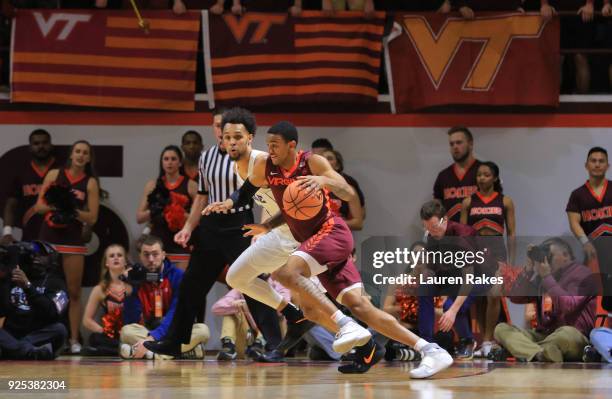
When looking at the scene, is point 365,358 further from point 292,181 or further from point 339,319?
point 292,181

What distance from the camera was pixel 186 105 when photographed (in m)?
10.8

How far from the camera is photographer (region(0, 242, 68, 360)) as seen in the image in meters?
8.77

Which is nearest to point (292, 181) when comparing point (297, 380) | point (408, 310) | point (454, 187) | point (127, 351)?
point (297, 380)

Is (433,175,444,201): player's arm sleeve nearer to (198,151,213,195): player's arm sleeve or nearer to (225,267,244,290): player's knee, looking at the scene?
(198,151,213,195): player's arm sleeve

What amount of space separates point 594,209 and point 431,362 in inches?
172

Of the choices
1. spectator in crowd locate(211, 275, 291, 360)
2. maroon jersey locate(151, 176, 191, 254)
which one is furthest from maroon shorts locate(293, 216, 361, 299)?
maroon jersey locate(151, 176, 191, 254)

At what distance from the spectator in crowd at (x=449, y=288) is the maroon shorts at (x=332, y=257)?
7.81 ft

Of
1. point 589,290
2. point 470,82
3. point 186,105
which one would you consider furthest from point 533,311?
point 186,105

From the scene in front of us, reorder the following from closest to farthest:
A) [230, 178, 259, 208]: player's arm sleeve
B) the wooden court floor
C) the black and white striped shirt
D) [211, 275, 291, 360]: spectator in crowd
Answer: the wooden court floor, [230, 178, 259, 208]: player's arm sleeve, the black and white striped shirt, [211, 275, 291, 360]: spectator in crowd

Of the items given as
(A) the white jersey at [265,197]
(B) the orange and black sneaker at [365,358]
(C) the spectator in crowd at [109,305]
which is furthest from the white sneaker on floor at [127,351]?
(B) the orange and black sneaker at [365,358]

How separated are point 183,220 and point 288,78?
1849 millimetres

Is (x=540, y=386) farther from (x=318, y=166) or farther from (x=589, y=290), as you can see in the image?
(x=589, y=290)

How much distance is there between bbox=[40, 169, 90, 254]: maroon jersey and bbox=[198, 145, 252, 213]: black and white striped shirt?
2375 mm

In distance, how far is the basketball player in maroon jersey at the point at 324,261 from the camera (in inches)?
248
